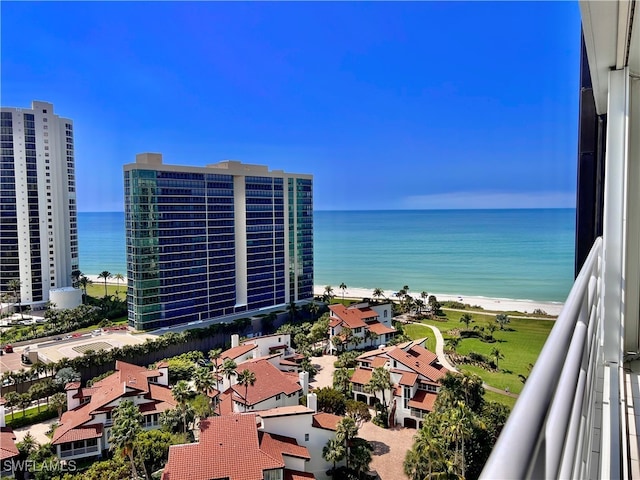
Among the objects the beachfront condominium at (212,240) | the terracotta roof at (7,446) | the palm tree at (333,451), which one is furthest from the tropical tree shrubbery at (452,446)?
the beachfront condominium at (212,240)

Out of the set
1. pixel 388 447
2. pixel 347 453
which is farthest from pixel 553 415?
pixel 388 447

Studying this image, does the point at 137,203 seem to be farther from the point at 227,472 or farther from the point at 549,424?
the point at 549,424

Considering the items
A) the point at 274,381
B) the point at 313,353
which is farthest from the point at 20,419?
the point at 313,353

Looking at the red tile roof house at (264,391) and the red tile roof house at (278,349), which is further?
the red tile roof house at (278,349)

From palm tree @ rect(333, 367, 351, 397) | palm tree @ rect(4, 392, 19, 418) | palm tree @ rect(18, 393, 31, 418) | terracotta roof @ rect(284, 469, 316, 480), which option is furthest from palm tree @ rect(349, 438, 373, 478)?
palm tree @ rect(4, 392, 19, 418)

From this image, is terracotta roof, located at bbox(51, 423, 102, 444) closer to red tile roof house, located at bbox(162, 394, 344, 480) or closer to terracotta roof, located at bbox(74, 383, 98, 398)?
terracotta roof, located at bbox(74, 383, 98, 398)

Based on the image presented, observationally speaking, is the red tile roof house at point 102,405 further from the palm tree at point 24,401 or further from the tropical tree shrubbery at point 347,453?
the tropical tree shrubbery at point 347,453

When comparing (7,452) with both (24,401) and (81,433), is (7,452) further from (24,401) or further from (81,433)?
(24,401)
